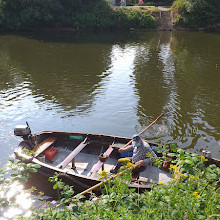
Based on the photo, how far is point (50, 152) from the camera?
9602 mm

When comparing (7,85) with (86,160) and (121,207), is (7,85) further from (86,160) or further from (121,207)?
(121,207)

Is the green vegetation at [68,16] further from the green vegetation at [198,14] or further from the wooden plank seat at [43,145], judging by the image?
the wooden plank seat at [43,145]

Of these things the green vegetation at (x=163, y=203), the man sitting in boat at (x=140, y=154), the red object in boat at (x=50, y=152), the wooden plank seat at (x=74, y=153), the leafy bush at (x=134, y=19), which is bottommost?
the red object in boat at (x=50, y=152)

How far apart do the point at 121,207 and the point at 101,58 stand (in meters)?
20.8

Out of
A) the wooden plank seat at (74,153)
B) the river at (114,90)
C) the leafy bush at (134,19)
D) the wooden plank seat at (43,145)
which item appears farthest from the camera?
the leafy bush at (134,19)

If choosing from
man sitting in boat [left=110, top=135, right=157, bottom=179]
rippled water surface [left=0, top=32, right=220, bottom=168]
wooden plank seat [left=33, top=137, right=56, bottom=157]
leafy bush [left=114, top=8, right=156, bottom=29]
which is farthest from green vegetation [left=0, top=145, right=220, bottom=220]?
leafy bush [left=114, top=8, right=156, bottom=29]

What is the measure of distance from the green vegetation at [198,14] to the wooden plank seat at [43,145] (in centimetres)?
3414

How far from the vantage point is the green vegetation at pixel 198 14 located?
37656 millimetres

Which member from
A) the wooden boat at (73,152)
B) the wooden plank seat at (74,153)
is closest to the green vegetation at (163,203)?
the wooden boat at (73,152)

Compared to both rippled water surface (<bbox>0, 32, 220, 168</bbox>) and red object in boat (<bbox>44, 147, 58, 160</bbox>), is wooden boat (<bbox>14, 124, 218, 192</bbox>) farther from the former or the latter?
rippled water surface (<bbox>0, 32, 220, 168</bbox>)

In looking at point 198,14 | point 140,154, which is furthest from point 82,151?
point 198,14

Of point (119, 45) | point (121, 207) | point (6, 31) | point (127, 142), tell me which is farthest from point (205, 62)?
point (6, 31)

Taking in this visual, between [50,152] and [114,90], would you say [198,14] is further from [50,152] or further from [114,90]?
[50,152]

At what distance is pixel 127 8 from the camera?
40.7 m
